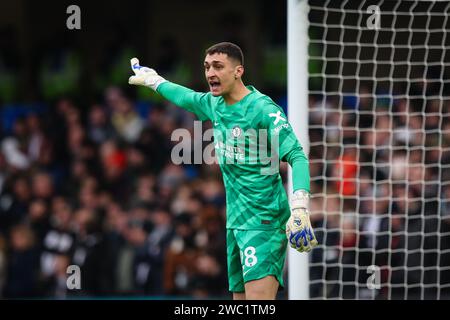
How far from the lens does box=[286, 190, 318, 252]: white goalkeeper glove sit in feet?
20.6

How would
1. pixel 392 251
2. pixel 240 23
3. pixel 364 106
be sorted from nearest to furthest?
pixel 392 251, pixel 364 106, pixel 240 23

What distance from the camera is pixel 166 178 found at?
1343 centimetres

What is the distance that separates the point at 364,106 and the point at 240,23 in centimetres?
420

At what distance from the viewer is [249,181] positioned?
6.76m

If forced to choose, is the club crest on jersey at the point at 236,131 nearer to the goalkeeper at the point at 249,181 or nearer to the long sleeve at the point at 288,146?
the goalkeeper at the point at 249,181

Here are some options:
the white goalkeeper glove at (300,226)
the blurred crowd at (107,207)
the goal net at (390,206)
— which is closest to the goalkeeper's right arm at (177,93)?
the white goalkeeper glove at (300,226)

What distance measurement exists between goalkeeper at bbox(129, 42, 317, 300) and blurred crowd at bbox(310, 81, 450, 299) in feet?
10.2

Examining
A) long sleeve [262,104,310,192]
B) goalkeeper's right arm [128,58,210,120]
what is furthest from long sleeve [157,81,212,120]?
long sleeve [262,104,310,192]

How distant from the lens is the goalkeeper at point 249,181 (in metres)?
6.64

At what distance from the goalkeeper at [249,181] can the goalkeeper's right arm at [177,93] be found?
254 mm

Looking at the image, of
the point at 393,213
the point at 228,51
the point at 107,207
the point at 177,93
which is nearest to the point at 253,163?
the point at 228,51
